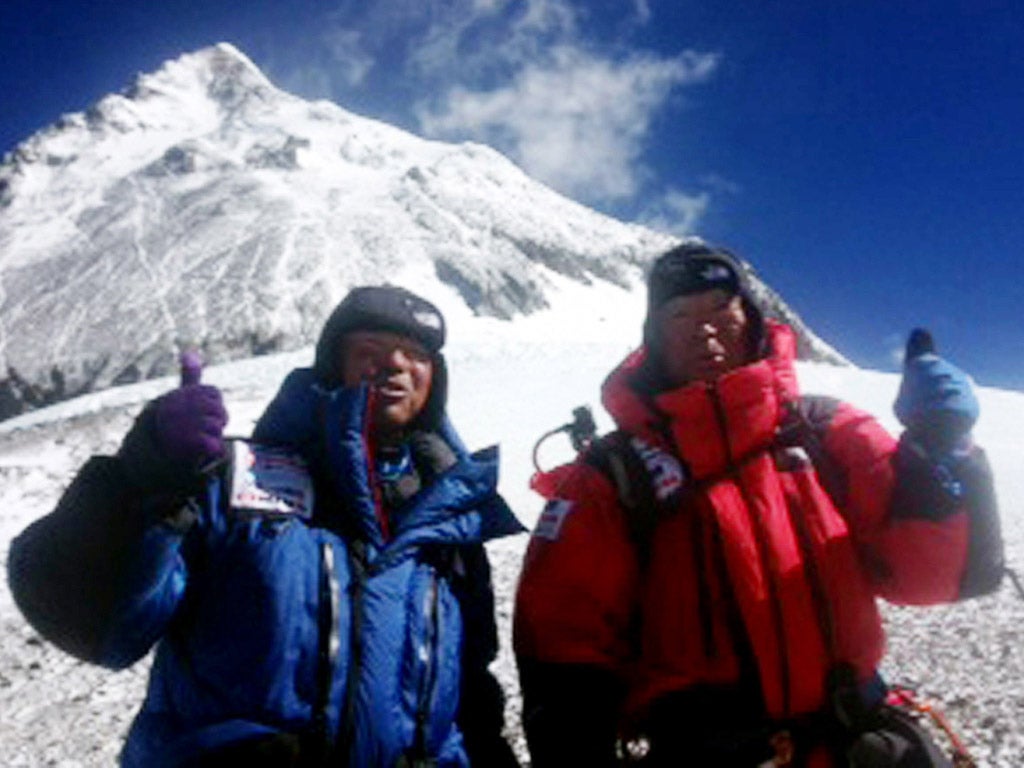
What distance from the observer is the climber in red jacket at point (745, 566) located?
3980mm

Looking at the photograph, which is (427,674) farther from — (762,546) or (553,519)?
(762,546)

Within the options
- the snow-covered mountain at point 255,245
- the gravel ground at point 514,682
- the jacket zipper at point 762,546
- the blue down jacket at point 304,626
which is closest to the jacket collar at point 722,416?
the jacket zipper at point 762,546

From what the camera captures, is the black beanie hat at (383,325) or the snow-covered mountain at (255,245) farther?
the snow-covered mountain at (255,245)

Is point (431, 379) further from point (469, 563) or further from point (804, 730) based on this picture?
point (804, 730)

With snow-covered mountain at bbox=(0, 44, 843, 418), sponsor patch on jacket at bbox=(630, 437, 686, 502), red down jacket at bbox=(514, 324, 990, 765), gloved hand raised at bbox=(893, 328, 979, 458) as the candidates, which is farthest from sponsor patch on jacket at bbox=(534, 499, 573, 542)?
snow-covered mountain at bbox=(0, 44, 843, 418)

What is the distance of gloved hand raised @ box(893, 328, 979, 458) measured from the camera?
399 centimetres

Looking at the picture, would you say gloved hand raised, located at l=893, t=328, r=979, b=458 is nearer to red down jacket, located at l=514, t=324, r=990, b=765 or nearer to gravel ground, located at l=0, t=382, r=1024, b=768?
red down jacket, located at l=514, t=324, r=990, b=765

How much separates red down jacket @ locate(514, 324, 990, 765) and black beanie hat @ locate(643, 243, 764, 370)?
385 millimetres

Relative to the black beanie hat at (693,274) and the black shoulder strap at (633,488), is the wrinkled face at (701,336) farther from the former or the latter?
the black shoulder strap at (633,488)

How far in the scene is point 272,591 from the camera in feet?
12.5

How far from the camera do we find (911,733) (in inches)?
161

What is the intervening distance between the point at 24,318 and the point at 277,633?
11665 centimetres

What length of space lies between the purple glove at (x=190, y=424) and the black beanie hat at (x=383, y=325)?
1.09m

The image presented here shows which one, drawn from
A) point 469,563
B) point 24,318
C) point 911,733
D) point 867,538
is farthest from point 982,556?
point 24,318
